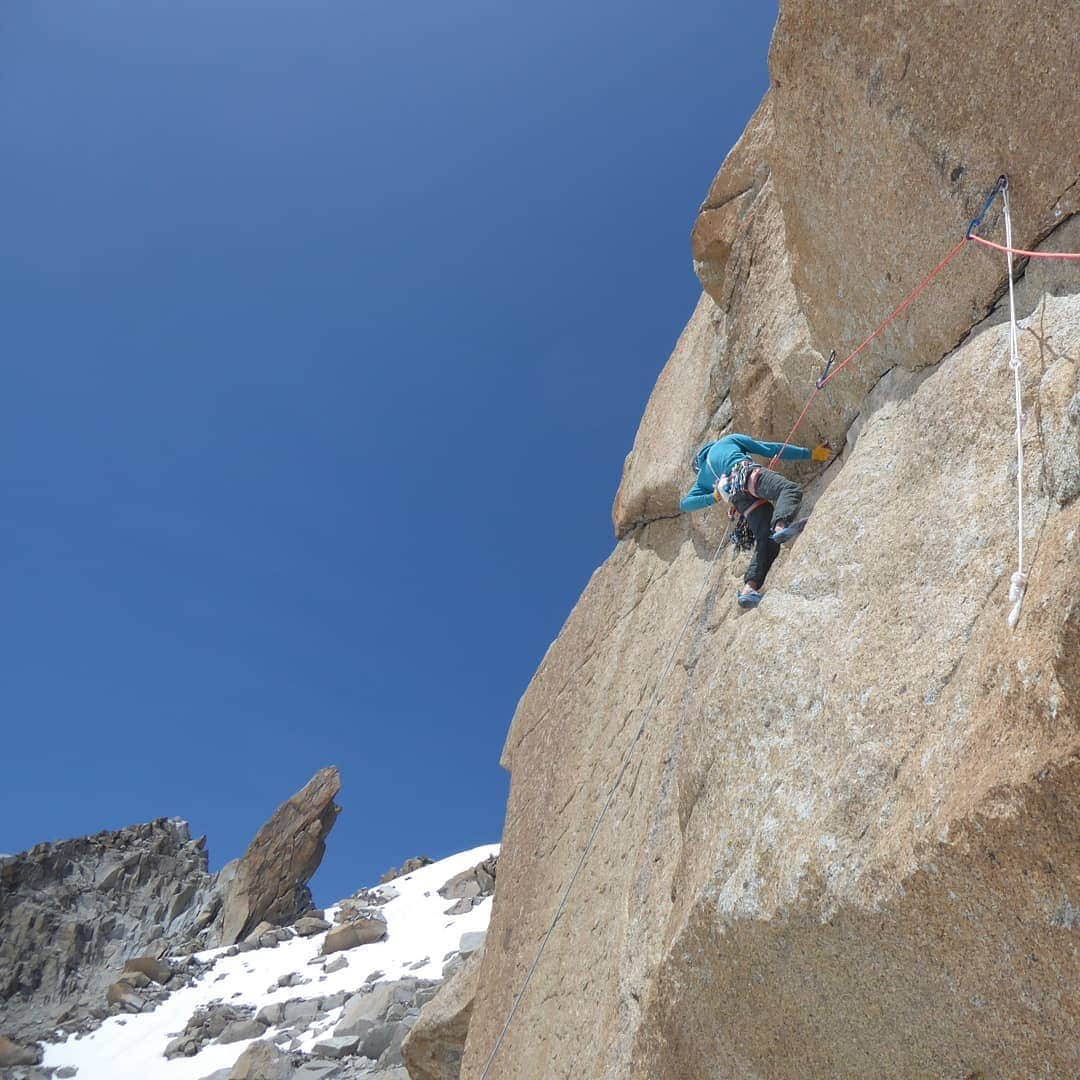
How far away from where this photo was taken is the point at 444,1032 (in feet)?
36.3

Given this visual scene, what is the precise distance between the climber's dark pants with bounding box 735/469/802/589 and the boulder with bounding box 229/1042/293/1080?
74.8 ft

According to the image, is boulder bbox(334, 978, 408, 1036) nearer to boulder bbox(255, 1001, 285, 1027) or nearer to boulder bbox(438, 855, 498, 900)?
boulder bbox(255, 1001, 285, 1027)

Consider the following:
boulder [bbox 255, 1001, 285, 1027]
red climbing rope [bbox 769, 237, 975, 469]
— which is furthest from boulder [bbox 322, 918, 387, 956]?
red climbing rope [bbox 769, 237, 975, 469]

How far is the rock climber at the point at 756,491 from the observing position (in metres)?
6.30

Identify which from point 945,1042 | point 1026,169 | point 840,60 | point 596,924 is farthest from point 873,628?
point 596,924

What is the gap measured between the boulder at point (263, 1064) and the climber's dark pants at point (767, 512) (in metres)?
22.8

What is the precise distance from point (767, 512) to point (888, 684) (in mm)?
3040

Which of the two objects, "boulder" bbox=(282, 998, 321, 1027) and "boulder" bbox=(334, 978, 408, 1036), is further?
"boulder" bbox=(282, 998, 321, 1027)

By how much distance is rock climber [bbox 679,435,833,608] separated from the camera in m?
Result: 6.30

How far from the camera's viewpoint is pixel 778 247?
7.68 metres

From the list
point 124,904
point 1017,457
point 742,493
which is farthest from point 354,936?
point 1017,457

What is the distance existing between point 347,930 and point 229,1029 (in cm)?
597

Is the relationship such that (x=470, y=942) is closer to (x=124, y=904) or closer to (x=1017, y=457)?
(x=1017, y=457)

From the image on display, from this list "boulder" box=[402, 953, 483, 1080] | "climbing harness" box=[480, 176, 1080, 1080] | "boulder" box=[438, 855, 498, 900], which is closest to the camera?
"climbing harness" box=[480, 176, 1080, 1080]
